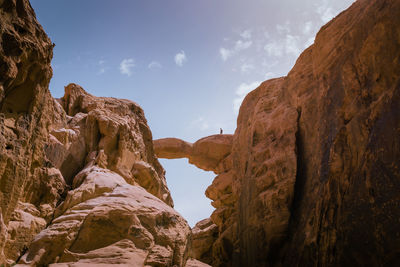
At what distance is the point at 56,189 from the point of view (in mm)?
10781

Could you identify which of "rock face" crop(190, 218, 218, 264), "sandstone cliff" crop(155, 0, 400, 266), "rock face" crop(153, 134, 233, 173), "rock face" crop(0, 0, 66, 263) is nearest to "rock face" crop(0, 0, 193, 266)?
"rock face" crop(0, 0, 66, 263)

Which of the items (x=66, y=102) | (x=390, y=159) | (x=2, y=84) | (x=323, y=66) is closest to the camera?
(x=2, y=84)

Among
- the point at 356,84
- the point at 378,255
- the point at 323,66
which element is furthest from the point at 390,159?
the point at 323,66

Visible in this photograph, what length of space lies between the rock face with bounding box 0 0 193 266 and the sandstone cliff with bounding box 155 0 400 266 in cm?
448

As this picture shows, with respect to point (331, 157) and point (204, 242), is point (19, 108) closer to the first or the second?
point (331, 157)

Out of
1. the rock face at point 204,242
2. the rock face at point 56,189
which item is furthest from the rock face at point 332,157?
the rock face at point 56,189

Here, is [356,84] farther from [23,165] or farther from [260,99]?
[23,165]

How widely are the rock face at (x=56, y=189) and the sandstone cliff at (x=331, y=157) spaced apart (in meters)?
4.48

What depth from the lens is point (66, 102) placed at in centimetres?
1581

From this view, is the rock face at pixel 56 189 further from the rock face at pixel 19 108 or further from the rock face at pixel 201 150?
the rock face at pixel 201 150

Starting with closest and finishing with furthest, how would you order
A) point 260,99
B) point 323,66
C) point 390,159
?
point 390,159
point 323,66
point 260,99

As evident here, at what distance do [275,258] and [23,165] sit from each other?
404 inches

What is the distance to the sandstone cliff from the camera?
7.93m

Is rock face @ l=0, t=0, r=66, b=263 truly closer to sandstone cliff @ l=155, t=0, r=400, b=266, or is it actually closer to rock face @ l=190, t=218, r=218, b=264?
sandstone cliff @ l=155, t=0, r=400, b=266
